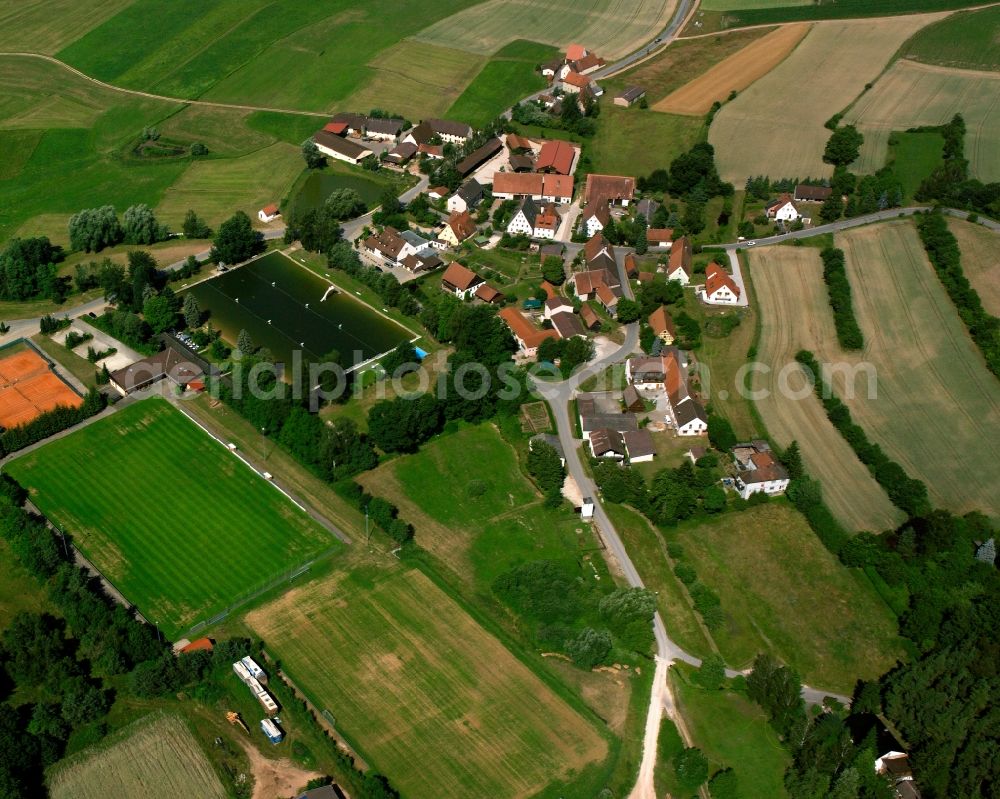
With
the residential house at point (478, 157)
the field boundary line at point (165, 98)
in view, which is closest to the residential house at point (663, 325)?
the residential house at point (478, 157)

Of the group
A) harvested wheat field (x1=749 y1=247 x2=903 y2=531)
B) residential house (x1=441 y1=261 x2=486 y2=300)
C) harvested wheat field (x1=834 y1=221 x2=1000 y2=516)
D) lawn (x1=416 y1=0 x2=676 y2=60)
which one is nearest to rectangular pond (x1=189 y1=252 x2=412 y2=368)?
residential house (x1=441 y1=261 x2=486 y2=300)

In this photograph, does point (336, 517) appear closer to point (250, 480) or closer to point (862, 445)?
point (250, 480)

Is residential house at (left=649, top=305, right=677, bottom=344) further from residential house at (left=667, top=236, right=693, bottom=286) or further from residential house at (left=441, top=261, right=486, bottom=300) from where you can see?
residential house at (left=441, top=261, right=486, bottom=300)

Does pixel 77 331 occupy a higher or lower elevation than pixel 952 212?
lower

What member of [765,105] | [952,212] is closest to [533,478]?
[952,212]

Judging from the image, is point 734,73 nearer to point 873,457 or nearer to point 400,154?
point 400,154

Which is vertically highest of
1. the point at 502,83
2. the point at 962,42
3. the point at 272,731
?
the point at 962,42

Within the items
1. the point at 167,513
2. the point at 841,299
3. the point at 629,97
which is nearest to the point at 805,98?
the point at 629,97
